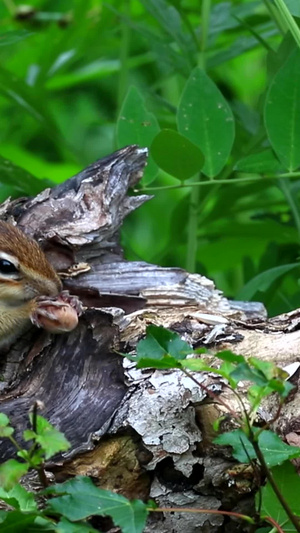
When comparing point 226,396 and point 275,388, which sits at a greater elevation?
point 275,388

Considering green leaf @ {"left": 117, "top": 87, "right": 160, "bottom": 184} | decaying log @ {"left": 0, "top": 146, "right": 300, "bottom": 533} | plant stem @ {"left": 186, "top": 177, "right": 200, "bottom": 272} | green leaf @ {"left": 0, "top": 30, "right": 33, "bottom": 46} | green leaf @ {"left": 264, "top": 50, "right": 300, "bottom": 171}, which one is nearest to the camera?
decaying log @ {"left": 0, "top": 146, "right": 300, "bottom": 533}

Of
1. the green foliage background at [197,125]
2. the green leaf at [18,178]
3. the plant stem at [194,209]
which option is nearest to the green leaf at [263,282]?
the green foliage background at [197,125]

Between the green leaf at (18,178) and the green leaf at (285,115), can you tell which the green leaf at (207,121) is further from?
the green leaf at (18,178)

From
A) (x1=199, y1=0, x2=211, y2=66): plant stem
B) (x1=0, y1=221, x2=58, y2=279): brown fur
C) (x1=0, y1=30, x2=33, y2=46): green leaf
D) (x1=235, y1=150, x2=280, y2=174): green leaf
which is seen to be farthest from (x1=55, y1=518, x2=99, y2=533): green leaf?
(x1=199, y1=0, x2=211, y2=66): plant stem

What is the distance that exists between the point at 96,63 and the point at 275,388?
102 inches

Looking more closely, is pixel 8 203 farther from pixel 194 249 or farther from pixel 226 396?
pixel 226 396

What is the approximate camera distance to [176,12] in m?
2.43

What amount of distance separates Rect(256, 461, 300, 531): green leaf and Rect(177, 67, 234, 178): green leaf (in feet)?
2.57

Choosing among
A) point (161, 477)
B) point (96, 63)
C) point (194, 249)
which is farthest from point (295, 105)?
point (96, 63)

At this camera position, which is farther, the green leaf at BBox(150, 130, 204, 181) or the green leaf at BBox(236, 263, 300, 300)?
the green leaf at BBox(236, 263, 300, 300)

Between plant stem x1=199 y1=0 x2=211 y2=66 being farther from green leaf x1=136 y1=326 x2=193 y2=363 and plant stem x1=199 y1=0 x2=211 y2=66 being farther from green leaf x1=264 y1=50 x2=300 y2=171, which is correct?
green leaf x1=136 y1=326 x2=193 y2=363

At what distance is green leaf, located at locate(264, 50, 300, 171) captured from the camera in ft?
6.22

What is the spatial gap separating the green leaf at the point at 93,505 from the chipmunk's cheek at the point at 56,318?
0.48 metres

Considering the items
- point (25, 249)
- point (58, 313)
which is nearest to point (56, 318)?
point (58, 313)
